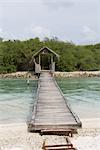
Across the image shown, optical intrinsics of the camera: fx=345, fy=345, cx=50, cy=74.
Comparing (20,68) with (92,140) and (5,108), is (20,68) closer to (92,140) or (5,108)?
(5,108)

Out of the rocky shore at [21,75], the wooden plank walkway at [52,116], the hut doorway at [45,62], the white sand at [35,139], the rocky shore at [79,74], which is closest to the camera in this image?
the white sand at [35,139]

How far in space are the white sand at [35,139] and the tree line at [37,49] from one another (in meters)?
25.3

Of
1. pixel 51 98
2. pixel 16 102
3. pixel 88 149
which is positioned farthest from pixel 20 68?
pixel 88 149

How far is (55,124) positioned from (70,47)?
30.9 meters

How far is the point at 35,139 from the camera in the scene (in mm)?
9531

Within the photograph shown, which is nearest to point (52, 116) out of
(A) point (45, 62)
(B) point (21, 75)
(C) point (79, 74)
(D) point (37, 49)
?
(B) point (21, 75)

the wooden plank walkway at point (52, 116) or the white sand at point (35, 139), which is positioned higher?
the wooden plank walkway at point (52, 116)

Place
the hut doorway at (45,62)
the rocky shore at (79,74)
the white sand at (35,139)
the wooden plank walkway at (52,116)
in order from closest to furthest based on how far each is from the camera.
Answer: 1. the white sand at (35,139)
2. the wooden plank walkway at (52,116)
3. the rocky shore at (79,74)
4. the hut doorway at (45,62)

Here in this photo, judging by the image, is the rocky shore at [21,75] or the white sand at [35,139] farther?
the rocky shore at [21,75]

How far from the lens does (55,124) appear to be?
10.0 metres

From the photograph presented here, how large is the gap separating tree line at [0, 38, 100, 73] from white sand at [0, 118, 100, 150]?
25.3 meters

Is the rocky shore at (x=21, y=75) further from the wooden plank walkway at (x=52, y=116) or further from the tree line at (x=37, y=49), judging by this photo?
the wooden plank walkway at (x=52, y=116)

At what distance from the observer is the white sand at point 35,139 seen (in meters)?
8.88

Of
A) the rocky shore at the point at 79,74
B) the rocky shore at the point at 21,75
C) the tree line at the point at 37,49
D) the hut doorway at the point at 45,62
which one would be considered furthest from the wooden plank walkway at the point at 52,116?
the tree line at the point at 37,49
